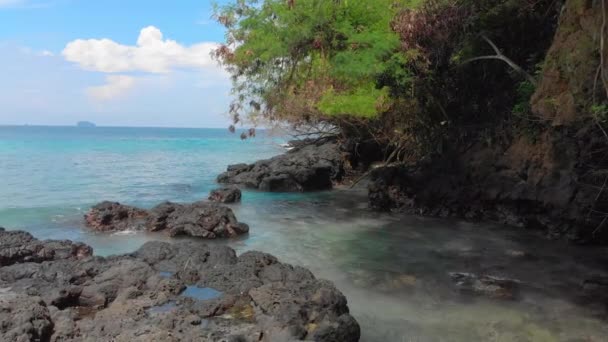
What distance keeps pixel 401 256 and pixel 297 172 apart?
11424 mm

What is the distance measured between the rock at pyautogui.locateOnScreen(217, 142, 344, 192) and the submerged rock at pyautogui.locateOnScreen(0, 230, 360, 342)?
1218 centimetres

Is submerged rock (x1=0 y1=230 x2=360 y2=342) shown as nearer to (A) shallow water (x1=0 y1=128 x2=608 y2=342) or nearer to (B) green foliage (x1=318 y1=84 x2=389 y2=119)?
(A) shallow water (x1=0 y1=128 x2=608 y2=342)

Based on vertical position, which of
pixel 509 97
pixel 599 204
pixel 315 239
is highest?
pixel 509 97

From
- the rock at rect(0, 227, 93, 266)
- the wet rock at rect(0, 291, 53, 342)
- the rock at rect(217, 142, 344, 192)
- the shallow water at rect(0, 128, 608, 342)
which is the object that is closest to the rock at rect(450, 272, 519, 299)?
the shallow water at rect(0, 128, 608, 342)

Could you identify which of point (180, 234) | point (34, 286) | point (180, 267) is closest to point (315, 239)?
point (180, 234)

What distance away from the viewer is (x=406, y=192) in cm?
1628

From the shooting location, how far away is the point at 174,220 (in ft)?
42.8

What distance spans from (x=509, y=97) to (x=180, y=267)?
1005cm

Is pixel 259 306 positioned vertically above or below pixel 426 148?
below

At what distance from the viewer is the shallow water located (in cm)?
696

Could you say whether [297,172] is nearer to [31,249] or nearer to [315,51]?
[315,51]

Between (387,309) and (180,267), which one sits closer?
(387,309)

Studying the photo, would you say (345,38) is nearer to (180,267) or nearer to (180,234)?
(180,234)

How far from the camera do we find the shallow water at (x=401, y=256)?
696 centimetres
